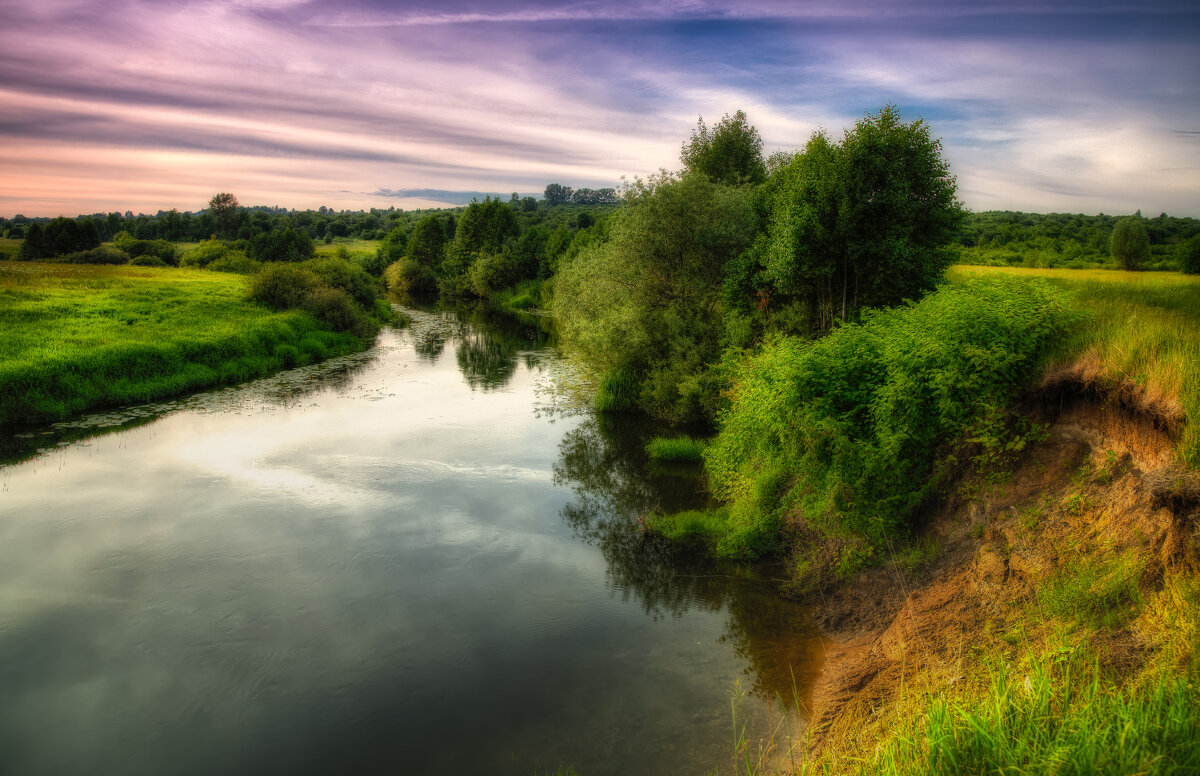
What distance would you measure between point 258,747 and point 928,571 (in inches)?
407

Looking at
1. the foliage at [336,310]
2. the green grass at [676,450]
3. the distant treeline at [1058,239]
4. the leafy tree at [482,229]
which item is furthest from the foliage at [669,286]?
the leafy tree at [482,229]

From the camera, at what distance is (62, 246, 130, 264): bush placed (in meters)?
57.2

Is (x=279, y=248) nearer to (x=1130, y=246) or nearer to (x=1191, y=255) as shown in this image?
(x=1130, y=246)

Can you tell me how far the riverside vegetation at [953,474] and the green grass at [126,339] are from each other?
69.1ft

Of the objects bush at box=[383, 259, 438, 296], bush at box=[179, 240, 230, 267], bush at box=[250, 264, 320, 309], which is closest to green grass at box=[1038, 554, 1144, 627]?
bush at box=[250, 264, 320, 309]

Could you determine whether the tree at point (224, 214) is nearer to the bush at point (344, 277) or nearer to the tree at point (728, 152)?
the bush at point (344, 277)

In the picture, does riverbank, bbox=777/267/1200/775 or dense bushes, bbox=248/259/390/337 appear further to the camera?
dense bushes, bbox=248/259/390/337

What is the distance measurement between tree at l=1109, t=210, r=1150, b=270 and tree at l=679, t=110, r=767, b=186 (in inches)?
643

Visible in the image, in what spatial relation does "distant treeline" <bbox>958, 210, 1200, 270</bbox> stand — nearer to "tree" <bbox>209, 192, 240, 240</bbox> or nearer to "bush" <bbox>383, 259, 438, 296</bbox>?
"bush" <bbox>383, 259, 438, 296</bbox>

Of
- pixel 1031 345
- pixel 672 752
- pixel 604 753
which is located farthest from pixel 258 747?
pixel 1031 345

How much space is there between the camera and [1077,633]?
275 inches

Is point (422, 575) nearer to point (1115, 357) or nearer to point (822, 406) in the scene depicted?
point (822, 406)

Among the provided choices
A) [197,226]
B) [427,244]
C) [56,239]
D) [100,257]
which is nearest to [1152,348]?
[100,257]

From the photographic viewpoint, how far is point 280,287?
40938 millimetres
